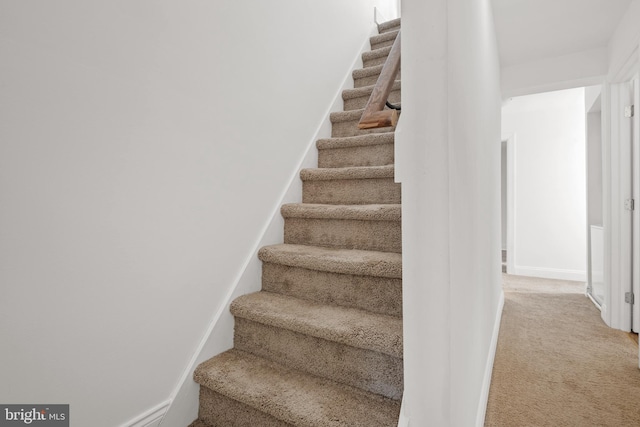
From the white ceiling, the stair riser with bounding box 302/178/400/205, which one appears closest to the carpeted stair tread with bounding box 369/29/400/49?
the white ceiling

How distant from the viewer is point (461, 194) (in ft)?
2.84

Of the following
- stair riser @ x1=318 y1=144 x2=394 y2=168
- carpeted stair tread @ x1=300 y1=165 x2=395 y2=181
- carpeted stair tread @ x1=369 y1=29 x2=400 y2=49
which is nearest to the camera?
carpeted stair tread @ x1=300 y1=165 x2=395 y2=181

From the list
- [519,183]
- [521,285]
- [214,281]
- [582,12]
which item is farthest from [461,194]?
[519,183]

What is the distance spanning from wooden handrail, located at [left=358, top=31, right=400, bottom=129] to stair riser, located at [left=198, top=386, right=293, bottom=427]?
99cm

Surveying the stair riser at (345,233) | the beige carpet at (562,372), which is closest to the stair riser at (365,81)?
the stair riser at (345,233)

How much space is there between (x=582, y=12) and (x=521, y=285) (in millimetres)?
2920

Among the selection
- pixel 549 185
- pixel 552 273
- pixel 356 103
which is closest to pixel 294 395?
pixel 356 103

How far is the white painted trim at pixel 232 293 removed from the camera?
117 centimetres

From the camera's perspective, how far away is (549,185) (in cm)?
427

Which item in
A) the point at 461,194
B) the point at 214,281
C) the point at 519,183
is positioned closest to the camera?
the point at 461,194

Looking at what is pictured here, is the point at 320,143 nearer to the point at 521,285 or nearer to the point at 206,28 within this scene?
the point at 206,28

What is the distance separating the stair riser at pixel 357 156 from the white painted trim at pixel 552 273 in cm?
366

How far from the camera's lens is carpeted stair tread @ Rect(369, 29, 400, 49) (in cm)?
284

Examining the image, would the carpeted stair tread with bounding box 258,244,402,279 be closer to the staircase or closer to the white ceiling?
the staircase
